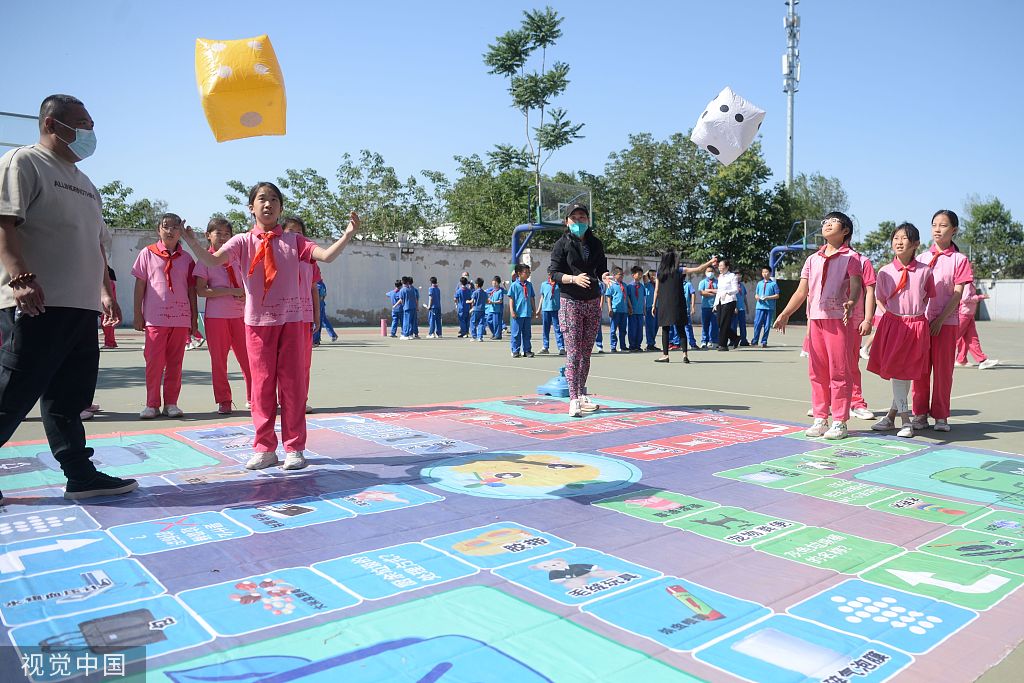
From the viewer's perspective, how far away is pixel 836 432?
20.0 ft

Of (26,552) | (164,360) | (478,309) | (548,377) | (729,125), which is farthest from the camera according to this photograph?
(478,309)

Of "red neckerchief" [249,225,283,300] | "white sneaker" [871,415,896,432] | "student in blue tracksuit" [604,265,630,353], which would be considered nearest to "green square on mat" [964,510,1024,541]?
"white sneaker" [871,415,896,432]

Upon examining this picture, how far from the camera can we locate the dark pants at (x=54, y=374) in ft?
12.4

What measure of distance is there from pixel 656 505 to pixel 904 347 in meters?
3.51

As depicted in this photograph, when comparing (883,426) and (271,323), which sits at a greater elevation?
(271,323)

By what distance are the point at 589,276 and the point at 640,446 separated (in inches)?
80.3

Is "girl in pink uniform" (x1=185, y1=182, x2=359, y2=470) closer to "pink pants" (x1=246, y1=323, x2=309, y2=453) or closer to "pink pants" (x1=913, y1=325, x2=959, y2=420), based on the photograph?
"pink pants" (x1=246, y1=323, x2=309, y2=453)

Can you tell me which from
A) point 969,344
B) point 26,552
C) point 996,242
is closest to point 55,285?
point 26,552

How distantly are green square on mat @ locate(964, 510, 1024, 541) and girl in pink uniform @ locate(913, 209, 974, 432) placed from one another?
2739mm

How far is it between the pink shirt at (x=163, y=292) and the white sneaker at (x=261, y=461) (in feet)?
9.09

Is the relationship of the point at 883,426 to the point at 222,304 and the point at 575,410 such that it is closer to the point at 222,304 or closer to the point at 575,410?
the point at 575,410

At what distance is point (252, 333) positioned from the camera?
4891 millimetres

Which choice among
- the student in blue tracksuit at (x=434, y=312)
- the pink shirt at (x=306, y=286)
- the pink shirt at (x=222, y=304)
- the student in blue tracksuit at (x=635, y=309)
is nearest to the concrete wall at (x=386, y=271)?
the student in blue tracksuit at (x=434, y=312)

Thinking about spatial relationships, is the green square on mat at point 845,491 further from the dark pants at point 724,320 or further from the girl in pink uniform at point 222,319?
the dark pants at point 724,320
